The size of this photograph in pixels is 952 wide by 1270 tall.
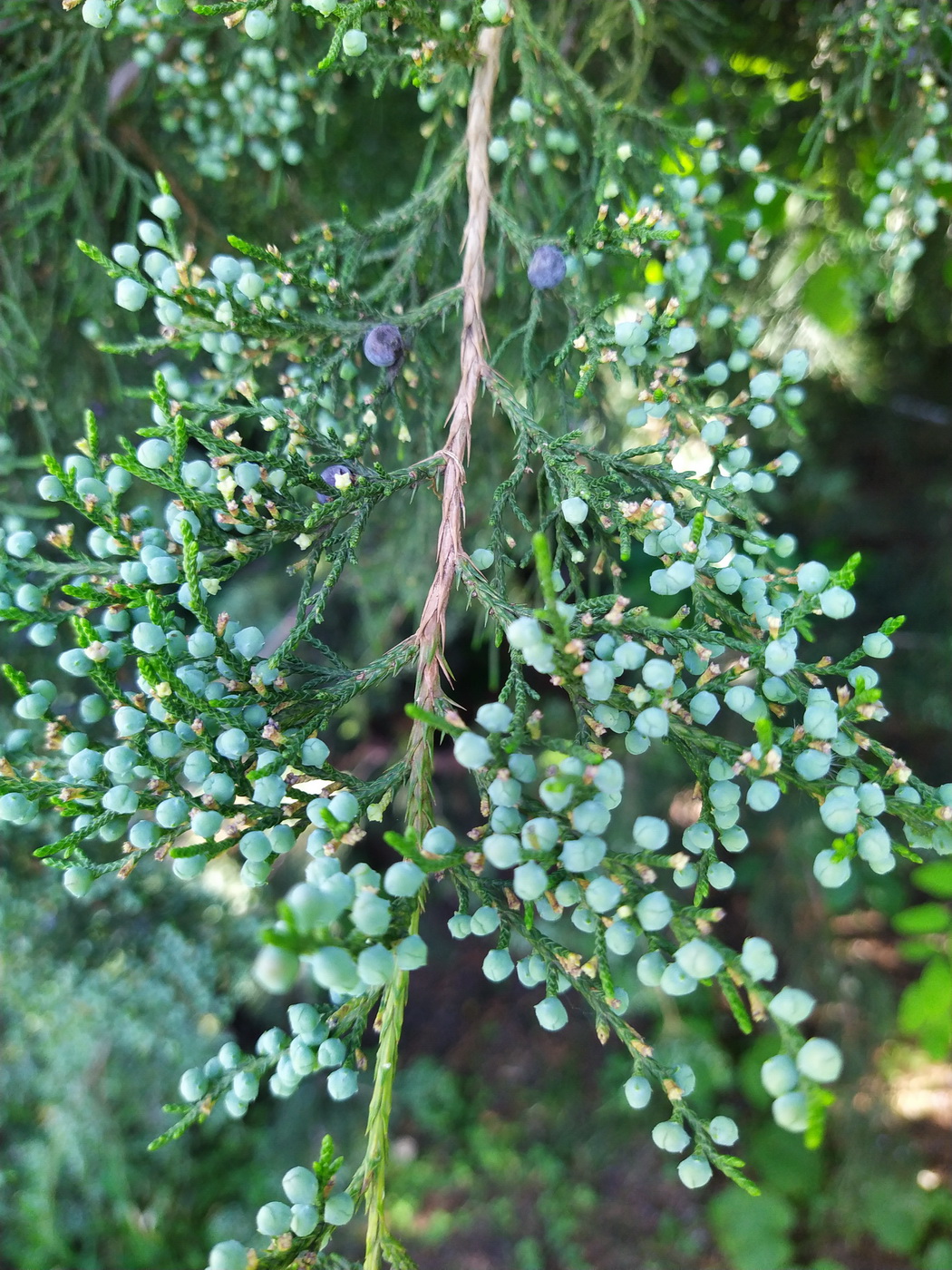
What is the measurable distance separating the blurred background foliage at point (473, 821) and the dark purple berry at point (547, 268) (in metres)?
0.41

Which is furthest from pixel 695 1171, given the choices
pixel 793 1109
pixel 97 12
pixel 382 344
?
pixel 97 12

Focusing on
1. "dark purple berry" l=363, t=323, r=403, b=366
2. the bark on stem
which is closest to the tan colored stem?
the bark on stem

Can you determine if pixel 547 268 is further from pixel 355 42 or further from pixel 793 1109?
pixel 793 1109

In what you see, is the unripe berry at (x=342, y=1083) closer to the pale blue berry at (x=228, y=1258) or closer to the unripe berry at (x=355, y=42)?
the pale blue berry at (x=228, y=1258)

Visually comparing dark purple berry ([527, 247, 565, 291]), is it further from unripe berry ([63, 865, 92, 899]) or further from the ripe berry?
unripe berry ([63, 865, 92, 899])

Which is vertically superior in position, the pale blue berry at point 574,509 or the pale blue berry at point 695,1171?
the pale blue berry at point 574,509

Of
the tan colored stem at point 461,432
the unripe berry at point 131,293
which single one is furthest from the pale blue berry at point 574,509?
the unripe berry at point 131,293

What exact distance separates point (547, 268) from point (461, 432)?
1.15 ft

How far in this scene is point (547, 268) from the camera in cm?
138

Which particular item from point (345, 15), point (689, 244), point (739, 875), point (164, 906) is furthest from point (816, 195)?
point (739, 875)

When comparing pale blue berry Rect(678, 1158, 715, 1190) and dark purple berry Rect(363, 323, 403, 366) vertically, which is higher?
dark purple berry Rect(363, 323, 403, 366)

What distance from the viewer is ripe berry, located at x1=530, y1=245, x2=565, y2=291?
137 cm

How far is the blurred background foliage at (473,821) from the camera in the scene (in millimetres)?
1962

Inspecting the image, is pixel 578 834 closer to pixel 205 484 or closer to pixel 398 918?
pixel 398 918
